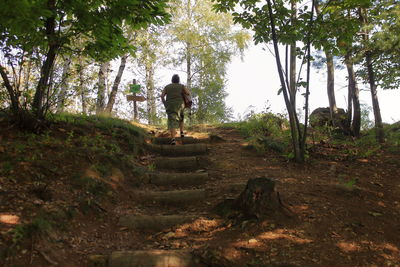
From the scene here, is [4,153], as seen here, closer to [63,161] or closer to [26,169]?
[26,169]

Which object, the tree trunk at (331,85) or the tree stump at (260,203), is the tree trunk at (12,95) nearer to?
the tree stump at (260,203)

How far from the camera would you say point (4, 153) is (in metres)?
3.81

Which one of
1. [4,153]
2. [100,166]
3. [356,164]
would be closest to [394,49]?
[356,164]

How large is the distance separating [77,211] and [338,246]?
3.20 meters

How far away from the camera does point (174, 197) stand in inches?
179

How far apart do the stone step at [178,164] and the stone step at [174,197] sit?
1.51m

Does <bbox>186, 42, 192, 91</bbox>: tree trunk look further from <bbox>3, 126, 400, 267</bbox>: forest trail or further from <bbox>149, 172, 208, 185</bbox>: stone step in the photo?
<bbox>149, 172, 208, 185</bbox>: stone step

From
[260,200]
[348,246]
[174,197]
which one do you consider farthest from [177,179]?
[348,246]

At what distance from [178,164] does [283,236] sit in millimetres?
3463

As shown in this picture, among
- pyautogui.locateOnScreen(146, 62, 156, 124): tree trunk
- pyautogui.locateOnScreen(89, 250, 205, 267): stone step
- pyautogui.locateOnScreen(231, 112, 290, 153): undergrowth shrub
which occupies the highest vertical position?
pyautogui.locateOnScreen(146, 62, 156, 124): tree trunk

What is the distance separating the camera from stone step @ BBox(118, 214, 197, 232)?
3693 millimetres

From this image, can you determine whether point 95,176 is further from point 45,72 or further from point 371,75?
point 371,75

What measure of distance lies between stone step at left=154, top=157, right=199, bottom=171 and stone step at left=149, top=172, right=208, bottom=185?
28.8 inches

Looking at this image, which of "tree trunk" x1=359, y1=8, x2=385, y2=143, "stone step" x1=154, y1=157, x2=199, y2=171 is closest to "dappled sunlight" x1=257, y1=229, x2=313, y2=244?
"stone step" x1=154, y1=157, x2=199, y2=171
